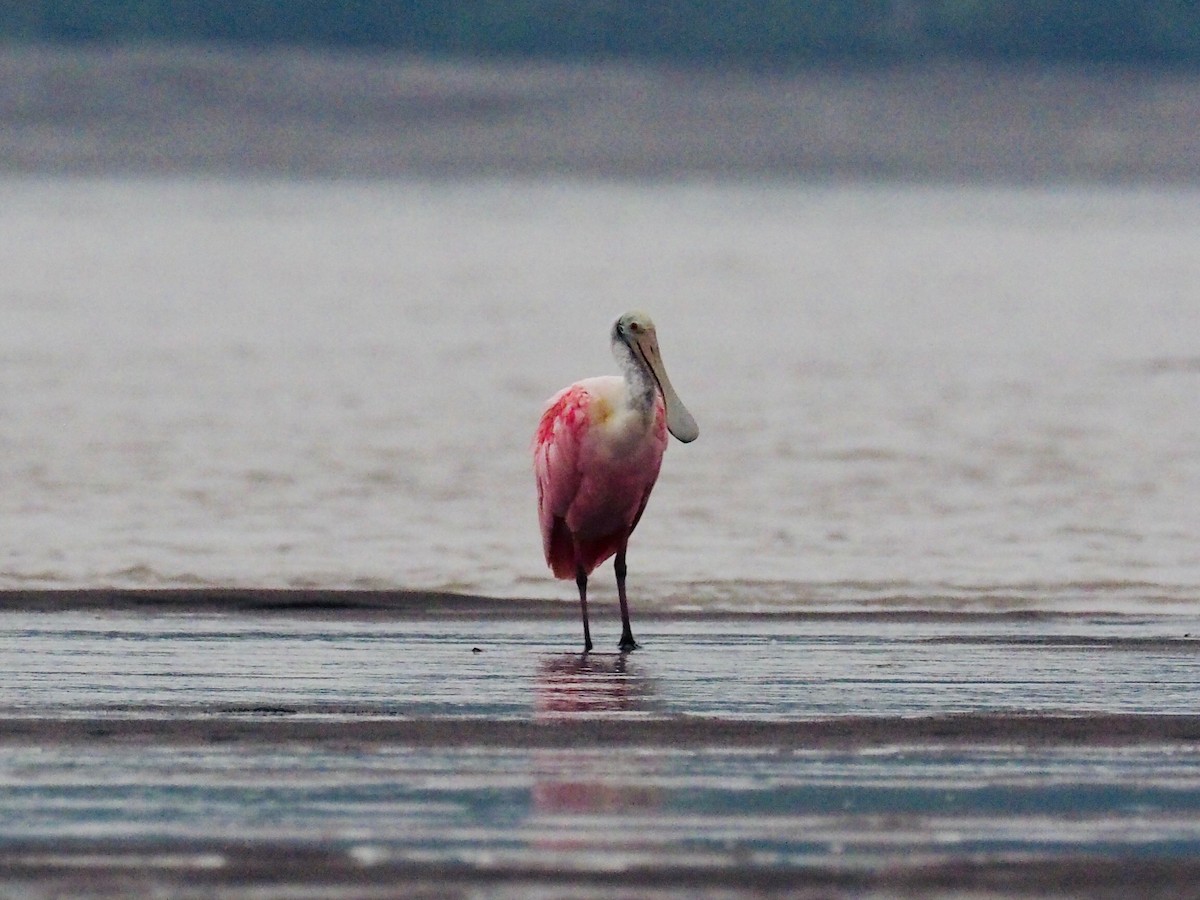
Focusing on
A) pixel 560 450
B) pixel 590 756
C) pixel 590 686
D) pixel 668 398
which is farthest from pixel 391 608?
pixel 590 756

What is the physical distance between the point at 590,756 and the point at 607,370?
25.8 meters

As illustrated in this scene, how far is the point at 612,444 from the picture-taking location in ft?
40.7

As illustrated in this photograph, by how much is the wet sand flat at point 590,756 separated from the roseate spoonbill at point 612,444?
0.46 meters

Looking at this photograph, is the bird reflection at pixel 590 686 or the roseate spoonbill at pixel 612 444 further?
the roseate spoonbill at pixel 612 444

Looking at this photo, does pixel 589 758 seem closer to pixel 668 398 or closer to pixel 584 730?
pixel 584 730

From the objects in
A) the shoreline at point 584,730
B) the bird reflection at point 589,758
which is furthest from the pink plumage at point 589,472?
the shoreline at point 584,730

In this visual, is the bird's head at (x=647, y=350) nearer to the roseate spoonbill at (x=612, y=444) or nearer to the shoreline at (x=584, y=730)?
the roseate spoonbill at (x=612, y=444)

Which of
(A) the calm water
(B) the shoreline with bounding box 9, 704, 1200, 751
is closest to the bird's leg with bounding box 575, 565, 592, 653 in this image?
(A) the calm water

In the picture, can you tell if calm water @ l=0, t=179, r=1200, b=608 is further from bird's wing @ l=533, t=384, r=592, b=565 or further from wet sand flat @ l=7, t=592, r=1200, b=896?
wet sand flat @ l=7, t=592, r=1200, b=896

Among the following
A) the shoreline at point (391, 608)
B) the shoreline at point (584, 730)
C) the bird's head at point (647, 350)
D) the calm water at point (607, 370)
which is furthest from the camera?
the calm water at point (607, 370)

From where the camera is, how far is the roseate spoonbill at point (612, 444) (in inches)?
488

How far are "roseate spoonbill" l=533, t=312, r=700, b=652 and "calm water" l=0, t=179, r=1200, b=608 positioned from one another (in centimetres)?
169

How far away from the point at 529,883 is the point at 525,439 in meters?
17.5

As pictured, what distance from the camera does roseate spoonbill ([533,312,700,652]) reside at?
12383mm
